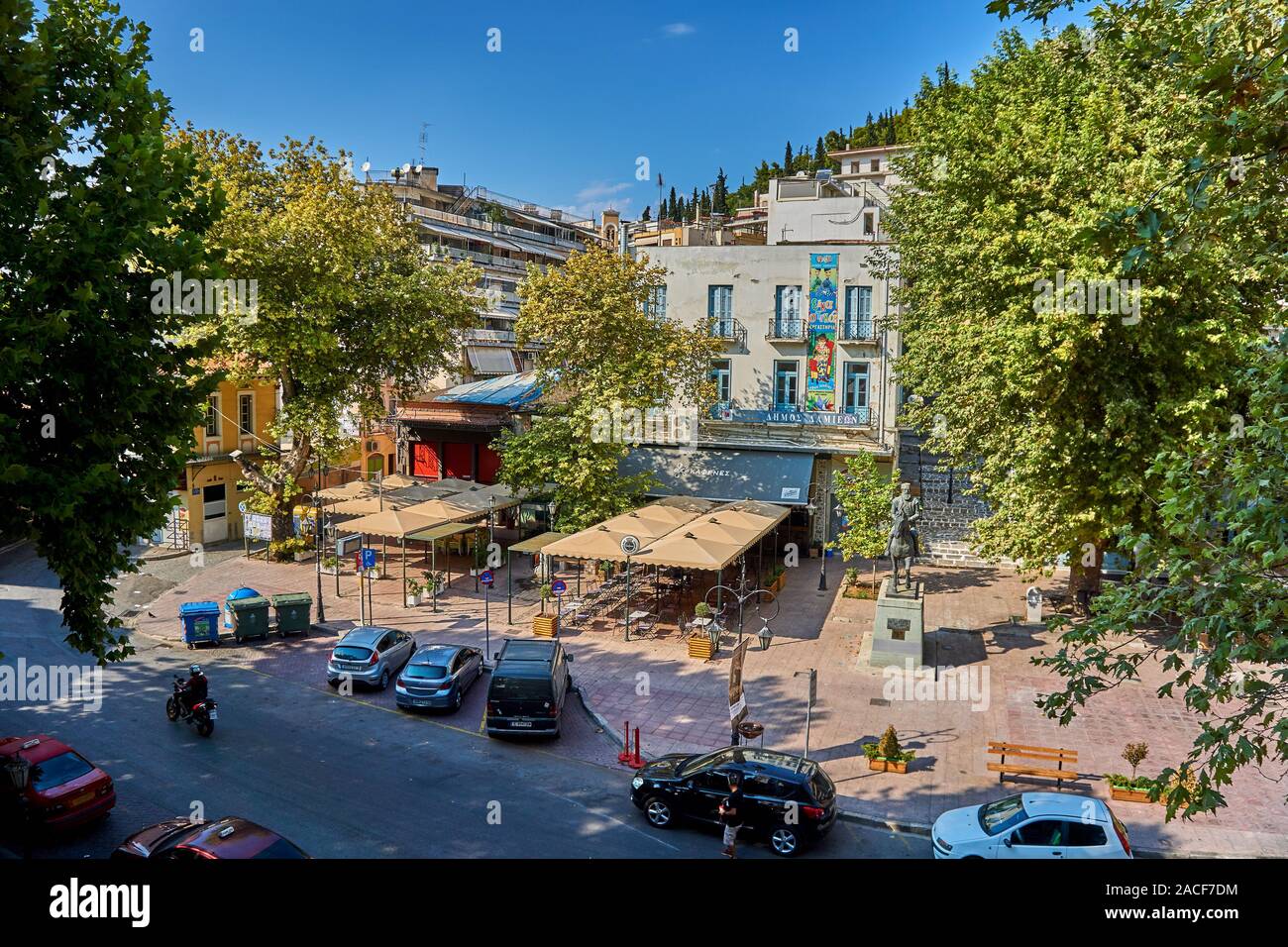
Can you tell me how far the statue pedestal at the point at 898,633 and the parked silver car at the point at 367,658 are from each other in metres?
12.1

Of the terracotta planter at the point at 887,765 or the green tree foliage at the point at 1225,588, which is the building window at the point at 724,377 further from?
the green tree foliage at the point at 1225,588

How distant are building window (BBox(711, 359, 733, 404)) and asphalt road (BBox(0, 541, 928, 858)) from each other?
70.2 feet

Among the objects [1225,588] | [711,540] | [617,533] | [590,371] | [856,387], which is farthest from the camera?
[856,387]

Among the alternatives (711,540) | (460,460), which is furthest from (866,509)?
(460,460)

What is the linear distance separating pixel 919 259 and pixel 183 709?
2345 centimetres

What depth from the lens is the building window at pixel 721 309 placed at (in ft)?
120

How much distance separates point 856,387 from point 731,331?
5.72m

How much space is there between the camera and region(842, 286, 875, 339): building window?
34.7 m

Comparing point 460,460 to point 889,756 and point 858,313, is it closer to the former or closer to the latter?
point 858,313

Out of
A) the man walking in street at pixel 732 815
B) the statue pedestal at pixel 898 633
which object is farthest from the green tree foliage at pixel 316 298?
the man walking in street at pixel 732 815

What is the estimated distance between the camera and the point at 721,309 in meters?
37.0

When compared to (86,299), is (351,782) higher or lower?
lower

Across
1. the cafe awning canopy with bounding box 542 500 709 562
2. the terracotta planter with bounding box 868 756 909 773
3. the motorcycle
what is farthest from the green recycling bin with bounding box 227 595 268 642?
the terracotta planter with bounding box 868 756 909 773

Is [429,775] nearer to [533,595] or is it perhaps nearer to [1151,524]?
[533,595]
